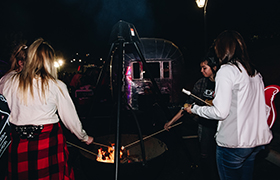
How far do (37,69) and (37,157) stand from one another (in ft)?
3.29

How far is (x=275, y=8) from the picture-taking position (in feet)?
33.4

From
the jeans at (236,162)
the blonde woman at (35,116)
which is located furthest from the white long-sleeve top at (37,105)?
the jeans at (236,162)

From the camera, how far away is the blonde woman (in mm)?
1824

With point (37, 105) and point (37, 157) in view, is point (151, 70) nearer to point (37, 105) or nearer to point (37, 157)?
point (37, 105)

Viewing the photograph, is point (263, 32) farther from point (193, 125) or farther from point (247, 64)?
point (247, 64)

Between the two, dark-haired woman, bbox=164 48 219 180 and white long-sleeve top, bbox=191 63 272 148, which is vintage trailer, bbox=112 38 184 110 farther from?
white long-sleeve top, bbox=191 63 272 148

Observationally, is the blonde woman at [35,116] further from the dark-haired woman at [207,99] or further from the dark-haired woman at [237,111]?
the dark-haired woman at [207,99]

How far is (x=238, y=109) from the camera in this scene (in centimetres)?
173

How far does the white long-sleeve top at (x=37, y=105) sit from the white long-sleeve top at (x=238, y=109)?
1693 millimetres

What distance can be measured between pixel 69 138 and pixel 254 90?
570 cm

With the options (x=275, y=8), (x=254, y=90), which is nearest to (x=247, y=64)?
(x=254, y=90)

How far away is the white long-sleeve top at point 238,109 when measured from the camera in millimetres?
1700

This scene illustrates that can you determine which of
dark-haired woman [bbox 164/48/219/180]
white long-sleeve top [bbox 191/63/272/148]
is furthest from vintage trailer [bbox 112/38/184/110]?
white long-sleeve top [bbox 191/63/272/148]

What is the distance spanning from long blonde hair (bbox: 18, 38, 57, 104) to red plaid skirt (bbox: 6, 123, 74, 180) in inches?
17.1
